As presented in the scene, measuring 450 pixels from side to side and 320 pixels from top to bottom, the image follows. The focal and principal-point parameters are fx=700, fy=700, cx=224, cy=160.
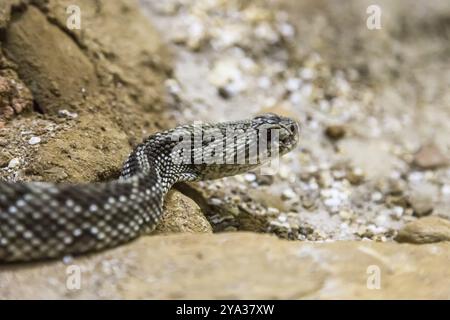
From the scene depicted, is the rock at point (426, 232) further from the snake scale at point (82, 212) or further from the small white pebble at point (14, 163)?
the small white pebble at point (14, 163)

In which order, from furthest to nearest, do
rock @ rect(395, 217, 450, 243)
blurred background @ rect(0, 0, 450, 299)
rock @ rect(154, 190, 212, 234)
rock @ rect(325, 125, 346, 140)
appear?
rock @ rect(325, 125, 346, 140) → rock @ rect(395, 217, 450, 243) → rock @ rect(154, 190, 212, 234) → blurred background @ rect(0, 0, 450, 299)

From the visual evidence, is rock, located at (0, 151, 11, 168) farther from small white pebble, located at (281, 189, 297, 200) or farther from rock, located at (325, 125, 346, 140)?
rock, located at (325, 125, 346, 140)

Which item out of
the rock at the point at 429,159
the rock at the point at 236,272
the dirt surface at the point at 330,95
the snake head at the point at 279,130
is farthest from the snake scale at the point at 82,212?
the rock at the point at 429,159

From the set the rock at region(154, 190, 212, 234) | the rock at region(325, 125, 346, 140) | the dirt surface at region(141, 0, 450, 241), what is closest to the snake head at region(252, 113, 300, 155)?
the dirt surface at region(141, 0, 450, 241)

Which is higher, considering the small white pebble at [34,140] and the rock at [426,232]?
the small white pebble at [34,140]

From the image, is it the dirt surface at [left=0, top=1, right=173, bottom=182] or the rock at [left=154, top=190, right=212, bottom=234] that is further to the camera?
the dirt surface at [left=0, top=1, right=173, bottom=182]

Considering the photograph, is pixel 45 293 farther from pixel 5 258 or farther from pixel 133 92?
pixel 133 92

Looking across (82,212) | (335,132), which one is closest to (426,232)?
(335,132)
